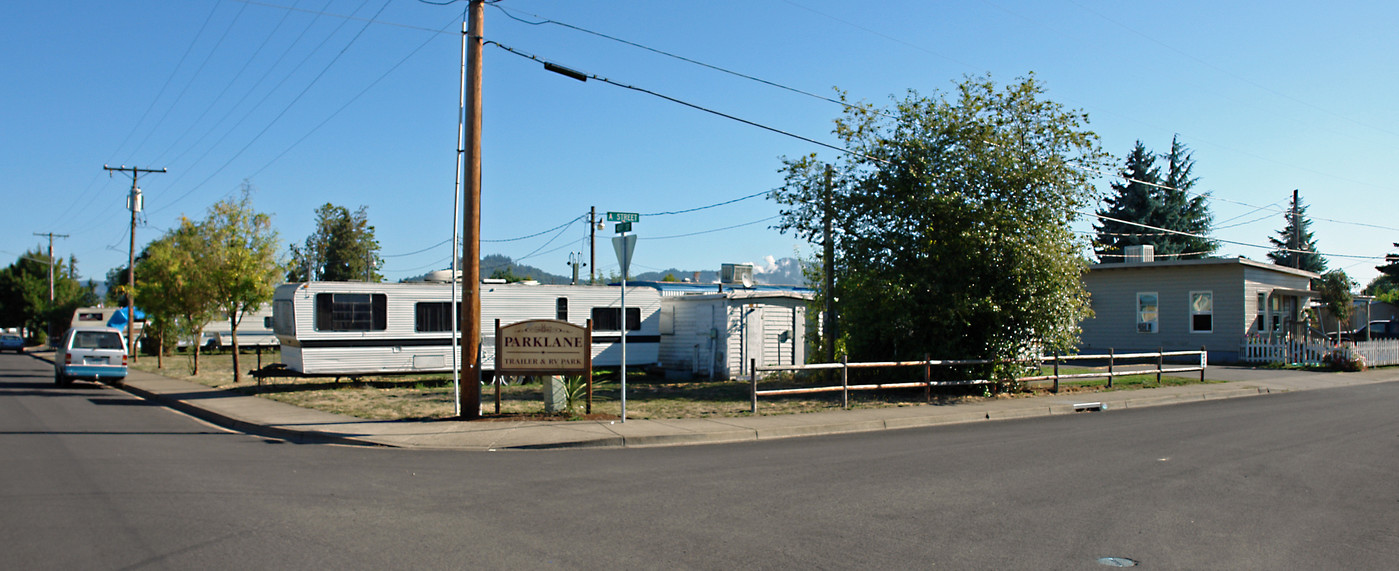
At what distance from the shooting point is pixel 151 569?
5500mm

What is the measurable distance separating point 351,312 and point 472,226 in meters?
7.92

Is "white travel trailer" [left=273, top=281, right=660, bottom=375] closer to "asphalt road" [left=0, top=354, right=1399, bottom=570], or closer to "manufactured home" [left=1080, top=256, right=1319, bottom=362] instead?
"asphalt road" [left=0, top=354, right=1399, bottom=570]

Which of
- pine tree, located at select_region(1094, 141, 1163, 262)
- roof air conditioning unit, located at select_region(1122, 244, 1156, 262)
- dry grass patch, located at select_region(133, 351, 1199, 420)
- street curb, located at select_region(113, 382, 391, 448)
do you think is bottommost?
street curb, located at select_region(113, 382, 391, 448)

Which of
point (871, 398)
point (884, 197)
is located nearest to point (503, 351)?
point (871, 398)

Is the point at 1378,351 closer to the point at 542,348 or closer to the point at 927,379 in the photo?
the point at 927,379

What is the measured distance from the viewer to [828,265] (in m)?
20.0

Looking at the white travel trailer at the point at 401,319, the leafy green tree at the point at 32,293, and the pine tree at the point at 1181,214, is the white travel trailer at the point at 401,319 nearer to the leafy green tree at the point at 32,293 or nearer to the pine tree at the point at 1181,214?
the pine tree at the point at 1181,214

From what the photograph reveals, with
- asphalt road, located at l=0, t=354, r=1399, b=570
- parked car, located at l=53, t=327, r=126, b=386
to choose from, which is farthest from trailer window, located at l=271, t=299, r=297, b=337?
asphalt road, located at l=0, t=354, r=1399, b=570

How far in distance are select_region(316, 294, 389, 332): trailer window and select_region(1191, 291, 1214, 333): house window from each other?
26946mm

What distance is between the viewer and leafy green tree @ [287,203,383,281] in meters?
63.8

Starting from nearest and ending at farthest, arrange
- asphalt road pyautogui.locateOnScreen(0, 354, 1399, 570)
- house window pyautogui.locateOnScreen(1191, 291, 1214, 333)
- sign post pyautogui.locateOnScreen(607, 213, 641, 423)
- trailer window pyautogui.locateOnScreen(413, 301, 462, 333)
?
asphalt road pyautogui.locateOnScreen(0, 354, 1399, 570), sign post pyautogui.locateOnScreen(607, 213, 641, 423), trailer window pyautogui.locateOnScreen(413, 301, 462, 333), house window pyautogui.locateOnScreen(1191, 291, 1214, 333)

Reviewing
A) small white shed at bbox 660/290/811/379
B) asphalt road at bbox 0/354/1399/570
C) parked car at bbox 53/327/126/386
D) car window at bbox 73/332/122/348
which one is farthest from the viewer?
small white shed at bbox 660/290/811/379

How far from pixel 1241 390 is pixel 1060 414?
761cm

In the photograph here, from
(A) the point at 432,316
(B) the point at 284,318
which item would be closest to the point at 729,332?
(A) the point at 432,316
